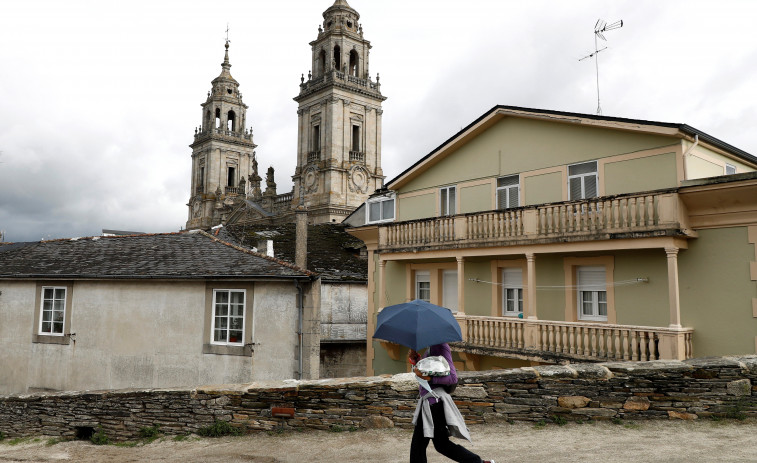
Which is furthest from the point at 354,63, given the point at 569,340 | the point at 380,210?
the point at 569,340

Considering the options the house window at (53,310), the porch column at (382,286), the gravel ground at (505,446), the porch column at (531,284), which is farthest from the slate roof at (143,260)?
the porch column at (382,286)

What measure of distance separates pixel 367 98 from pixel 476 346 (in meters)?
44.7

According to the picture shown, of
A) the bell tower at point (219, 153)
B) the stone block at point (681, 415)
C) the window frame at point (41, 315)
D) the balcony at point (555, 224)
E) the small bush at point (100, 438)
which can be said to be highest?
the bell tower at point (219, 153)

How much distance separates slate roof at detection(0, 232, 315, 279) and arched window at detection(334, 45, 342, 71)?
137 feet

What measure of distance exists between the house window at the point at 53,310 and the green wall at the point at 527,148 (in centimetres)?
1212

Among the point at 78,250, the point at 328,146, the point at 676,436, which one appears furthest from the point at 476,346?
the point at 328,146

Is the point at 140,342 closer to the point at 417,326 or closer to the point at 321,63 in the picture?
the point at 417,326

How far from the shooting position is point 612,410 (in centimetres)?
791

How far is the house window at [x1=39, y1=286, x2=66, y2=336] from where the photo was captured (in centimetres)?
1555

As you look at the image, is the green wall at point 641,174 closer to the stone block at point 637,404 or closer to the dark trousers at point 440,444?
the stone block at point 637,404

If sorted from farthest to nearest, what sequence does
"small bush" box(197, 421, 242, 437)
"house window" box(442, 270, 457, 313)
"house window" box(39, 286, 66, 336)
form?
"house window" box(442, 270, 457, 313) → "house window" box(39, 286, 66, 336) → "small bush" box(197, 421, 242, 437)

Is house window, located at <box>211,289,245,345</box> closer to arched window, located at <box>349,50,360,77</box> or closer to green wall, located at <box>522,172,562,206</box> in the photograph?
green wall, located at <box>522,172,562,206</box>

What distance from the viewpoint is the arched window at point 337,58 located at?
185 ft

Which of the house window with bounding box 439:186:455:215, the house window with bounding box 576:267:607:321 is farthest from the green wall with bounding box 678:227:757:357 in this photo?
the house window with bounding box 439:186:455:215
